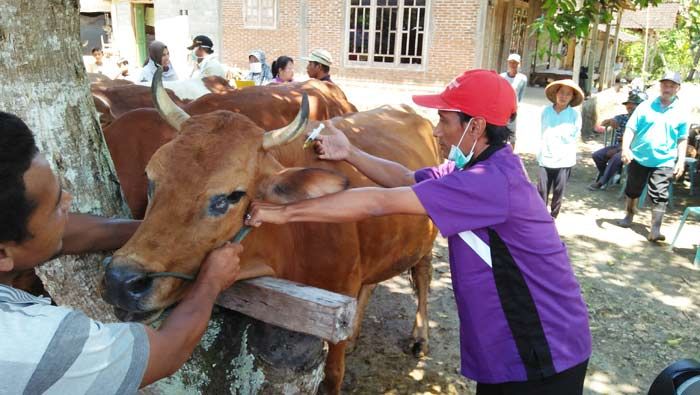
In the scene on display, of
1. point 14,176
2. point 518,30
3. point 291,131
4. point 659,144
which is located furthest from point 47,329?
point 518,30

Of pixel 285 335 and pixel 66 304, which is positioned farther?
pixel 66 304

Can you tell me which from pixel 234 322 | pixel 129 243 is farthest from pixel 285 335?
pixel 129 243

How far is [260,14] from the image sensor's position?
1938 cm

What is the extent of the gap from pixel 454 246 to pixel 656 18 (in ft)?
109

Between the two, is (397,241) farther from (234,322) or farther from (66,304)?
(66,304)

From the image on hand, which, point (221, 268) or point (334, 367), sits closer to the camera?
point (221, 268)

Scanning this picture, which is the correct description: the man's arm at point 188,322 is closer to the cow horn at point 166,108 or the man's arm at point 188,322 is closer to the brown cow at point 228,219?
the brown cow at point 228,219

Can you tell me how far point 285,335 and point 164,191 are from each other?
72 centimetres

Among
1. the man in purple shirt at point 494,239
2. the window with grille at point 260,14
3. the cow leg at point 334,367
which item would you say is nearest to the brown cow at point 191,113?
the cow leg at point 334,367

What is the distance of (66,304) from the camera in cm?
220

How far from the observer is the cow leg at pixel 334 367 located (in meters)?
3.32

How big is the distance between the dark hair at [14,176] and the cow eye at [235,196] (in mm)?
881

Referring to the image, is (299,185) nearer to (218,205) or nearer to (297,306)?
(218,205)

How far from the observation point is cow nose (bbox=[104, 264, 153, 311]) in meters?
1.80
